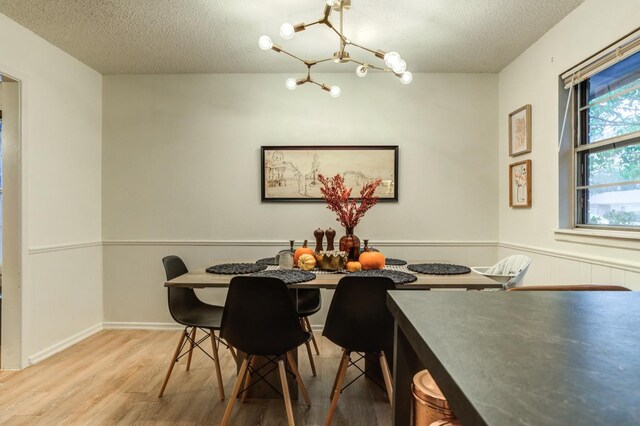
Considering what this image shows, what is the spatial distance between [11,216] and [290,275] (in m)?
2.20

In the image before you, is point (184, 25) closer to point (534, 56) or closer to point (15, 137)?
point (15, 137)

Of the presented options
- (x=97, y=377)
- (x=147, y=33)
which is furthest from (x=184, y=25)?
(x=97, y=377)

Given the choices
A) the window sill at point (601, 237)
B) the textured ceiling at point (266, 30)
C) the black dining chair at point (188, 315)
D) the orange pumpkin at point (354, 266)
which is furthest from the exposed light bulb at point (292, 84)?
the window sill at point (601, 237)

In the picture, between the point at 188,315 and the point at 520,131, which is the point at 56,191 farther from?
the point at 520,131

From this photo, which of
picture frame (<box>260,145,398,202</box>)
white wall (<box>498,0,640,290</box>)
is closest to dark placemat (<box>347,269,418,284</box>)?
white wall (<box>498,0,640,290</box>)

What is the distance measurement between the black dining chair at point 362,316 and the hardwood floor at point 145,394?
37cm

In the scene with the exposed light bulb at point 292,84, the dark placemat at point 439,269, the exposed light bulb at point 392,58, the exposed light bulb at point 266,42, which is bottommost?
the dark placemat at point 439,269

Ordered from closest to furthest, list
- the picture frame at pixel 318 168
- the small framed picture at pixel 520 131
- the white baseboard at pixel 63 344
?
1. the white baseboard at pixel 63 344
2. the small framed picture at pixel 520 131
3. the picture frame at pixel 318 168

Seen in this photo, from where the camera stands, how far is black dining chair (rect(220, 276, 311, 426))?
1729 millimetres

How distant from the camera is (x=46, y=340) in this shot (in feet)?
9.62

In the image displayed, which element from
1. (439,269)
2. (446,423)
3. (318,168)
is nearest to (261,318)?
(446,423)

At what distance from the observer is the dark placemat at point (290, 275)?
198 cm

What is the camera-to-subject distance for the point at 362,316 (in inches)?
71.2

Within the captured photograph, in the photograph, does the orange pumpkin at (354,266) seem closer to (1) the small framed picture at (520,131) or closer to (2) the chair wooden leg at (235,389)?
(2) the chair wooden leg at (235,389)
